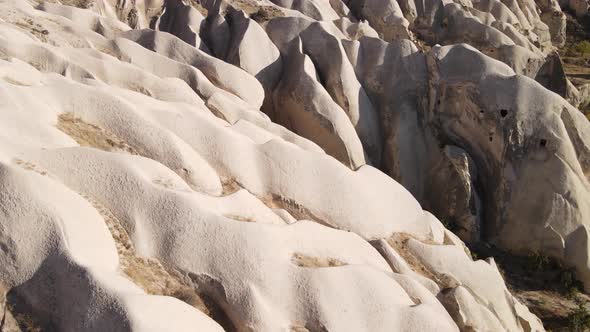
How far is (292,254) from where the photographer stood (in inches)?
242

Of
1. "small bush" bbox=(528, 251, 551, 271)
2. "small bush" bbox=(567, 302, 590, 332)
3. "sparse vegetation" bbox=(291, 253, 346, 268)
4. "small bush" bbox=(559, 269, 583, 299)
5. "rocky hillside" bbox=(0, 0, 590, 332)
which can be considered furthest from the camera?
"small bush" bbox=(528, 251, 551, 271)

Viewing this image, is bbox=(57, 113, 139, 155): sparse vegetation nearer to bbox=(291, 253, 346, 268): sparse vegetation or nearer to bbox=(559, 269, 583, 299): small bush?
bbox=(291, 253, 346, 268): sparse vegetation

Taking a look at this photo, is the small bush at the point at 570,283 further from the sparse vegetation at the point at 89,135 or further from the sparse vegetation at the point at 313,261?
the sparse vegetation at the point at 89,135

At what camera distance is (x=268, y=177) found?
7.79 m

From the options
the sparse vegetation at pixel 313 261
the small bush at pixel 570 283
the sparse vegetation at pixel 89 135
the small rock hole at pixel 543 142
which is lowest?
the small bush at pixel 570 283

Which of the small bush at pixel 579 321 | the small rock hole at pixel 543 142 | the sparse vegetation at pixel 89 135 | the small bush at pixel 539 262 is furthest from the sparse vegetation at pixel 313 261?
the small rock hole at pixel 543 142

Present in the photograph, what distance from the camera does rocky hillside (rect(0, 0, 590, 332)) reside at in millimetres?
5082

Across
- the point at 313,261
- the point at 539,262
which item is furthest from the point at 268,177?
the point at 539,262

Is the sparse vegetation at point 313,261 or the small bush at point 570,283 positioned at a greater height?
the sparse vegetation at point 313,261

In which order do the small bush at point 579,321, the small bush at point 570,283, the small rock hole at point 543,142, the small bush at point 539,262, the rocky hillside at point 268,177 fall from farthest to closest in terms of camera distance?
the small rock hole at point 543,142, the small bush at point 539,262, the small bush at point 570,283, the small bush at point 579,321, the rocky hillside at point 268,177

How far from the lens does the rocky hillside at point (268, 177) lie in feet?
16.7

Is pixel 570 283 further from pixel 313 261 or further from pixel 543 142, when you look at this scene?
pixel 313 261

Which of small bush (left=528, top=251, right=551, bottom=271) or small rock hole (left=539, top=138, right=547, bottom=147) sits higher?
small rock hole (left=539, top=138, right=547, bottom=147)

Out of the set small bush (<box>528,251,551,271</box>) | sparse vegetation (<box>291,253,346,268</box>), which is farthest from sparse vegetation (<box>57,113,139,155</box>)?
small bush (<box>528,251,551,271</box>)
